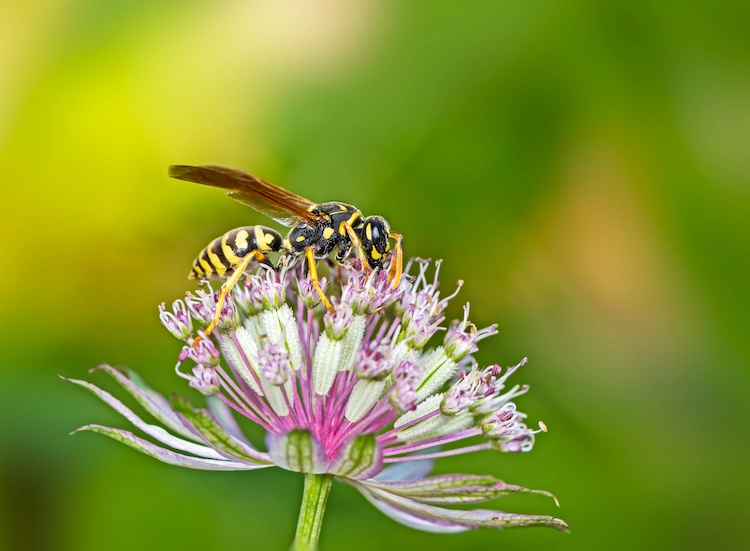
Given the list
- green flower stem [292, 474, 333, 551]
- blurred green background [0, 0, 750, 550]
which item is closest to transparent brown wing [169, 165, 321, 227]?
green flower stem [292, 474, 333, 551]

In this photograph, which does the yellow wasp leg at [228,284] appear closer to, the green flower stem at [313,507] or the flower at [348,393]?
the flower at [348,393]

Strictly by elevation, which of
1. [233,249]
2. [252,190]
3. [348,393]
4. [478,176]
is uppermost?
[478,176]

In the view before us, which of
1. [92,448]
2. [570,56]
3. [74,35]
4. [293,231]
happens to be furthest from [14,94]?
[570,56]

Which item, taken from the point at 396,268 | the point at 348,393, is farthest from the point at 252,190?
the point at 348,393

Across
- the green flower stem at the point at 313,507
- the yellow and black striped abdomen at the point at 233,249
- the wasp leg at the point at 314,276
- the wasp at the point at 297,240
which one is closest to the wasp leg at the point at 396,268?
the wasp at the point at 297,240

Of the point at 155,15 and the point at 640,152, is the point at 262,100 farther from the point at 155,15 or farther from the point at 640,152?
the point at 640,152

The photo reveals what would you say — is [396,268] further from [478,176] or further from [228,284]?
[478,176]
